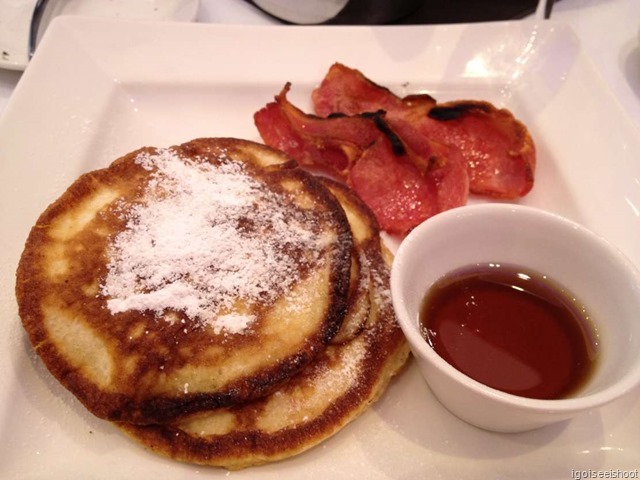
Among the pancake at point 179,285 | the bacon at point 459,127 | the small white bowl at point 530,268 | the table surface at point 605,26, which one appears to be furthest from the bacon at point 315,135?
the table surface at point 605,26

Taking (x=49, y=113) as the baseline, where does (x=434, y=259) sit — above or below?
above

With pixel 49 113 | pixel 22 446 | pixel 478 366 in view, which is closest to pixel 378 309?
pixel 478 366

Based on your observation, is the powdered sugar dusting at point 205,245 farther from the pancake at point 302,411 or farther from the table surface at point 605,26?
the table surface at point 605,26

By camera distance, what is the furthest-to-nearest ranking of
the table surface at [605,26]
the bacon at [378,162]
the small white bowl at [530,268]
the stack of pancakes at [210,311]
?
1. the table surface at [605,26]
2. the bacon at [378,162]
3. the stack of pancakes at [210,311]
4. the small white bowl at [530,268]

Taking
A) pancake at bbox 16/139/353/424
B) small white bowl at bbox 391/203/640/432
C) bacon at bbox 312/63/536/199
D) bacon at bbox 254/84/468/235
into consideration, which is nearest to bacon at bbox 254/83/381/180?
bacon at bbox 254/84/468/235

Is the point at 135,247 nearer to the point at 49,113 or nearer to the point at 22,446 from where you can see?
the point at 22,446

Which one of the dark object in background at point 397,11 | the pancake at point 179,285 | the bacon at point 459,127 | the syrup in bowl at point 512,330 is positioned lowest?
the pancake at point 179,285

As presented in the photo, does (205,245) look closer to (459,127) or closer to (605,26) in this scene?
(459,127)
